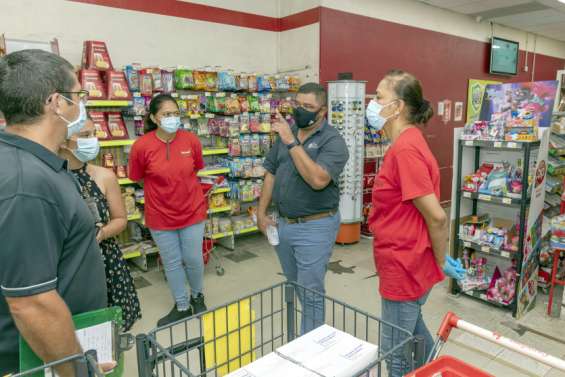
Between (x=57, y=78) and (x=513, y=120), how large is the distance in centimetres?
330

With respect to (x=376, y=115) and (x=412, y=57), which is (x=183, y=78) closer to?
(x=376, y=115)

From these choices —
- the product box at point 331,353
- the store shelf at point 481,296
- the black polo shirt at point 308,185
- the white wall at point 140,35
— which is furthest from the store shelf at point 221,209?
the product box at point 331,353

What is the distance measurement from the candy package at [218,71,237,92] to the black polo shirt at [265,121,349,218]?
280 centimetres

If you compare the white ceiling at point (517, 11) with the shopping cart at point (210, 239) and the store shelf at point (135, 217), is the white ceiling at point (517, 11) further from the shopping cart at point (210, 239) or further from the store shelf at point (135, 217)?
the store shelf at point (135, 217)

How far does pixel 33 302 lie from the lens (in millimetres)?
1092

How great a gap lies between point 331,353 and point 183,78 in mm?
4330

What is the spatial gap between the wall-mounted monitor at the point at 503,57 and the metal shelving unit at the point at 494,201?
5.73 m

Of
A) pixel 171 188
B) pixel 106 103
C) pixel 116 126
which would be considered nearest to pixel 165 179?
pixel 171 188

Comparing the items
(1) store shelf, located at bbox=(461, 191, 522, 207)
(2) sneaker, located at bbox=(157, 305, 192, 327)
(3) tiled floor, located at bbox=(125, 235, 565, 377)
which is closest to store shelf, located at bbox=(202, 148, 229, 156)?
(3) tiled floor, located at bbox=(125, 235, 565, 377)

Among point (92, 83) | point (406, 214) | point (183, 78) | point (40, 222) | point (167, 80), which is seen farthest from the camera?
point (183, 78)

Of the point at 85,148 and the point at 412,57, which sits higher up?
the point at 412,57

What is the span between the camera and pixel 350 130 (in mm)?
5148

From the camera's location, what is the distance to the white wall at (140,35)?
413 cm

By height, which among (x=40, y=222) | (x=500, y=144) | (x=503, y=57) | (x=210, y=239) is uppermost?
(x=503, y=57)
